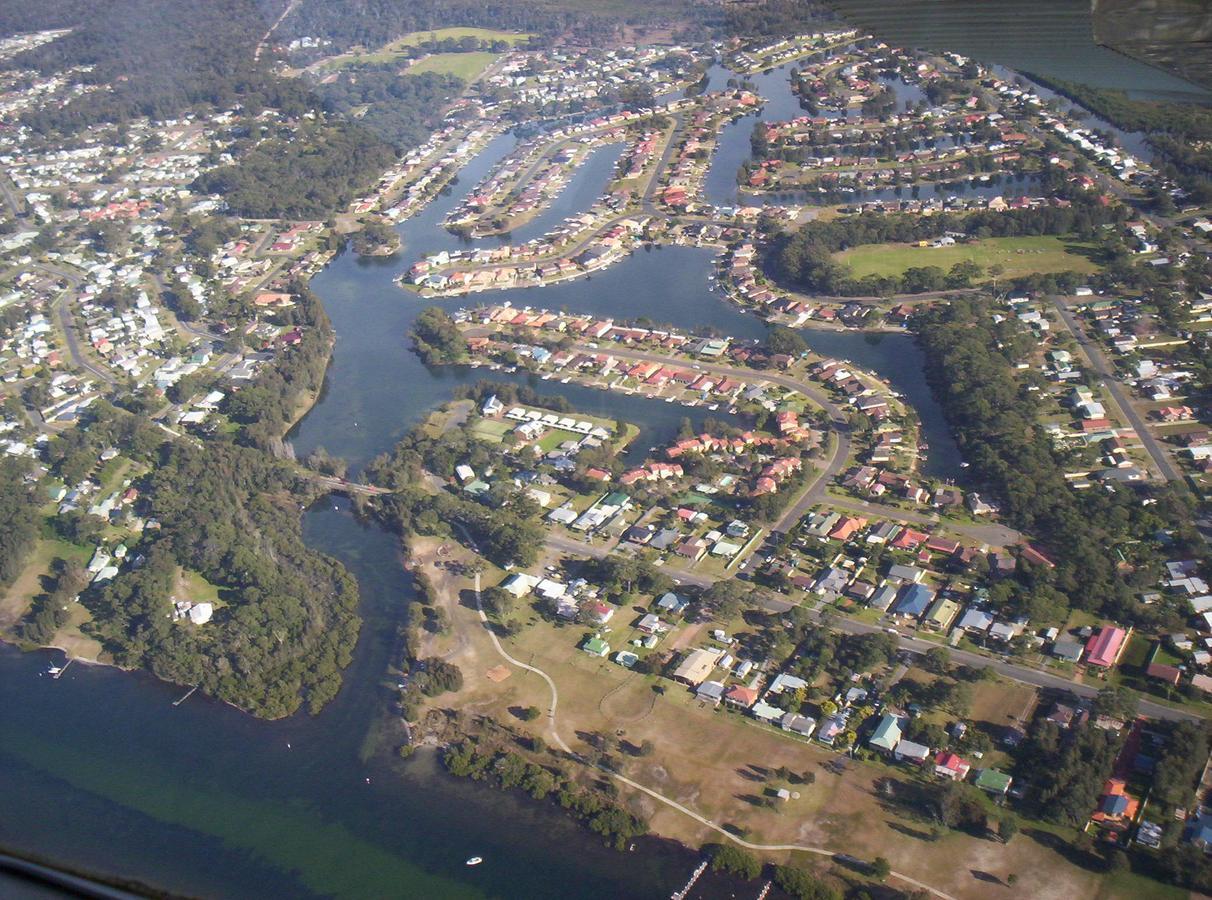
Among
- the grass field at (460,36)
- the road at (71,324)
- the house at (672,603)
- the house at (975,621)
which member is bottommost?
the road at (71,324)

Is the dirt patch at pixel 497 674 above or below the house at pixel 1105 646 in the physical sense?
below

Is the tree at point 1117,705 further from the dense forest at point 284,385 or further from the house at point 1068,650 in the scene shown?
the dense forest at point 284,385

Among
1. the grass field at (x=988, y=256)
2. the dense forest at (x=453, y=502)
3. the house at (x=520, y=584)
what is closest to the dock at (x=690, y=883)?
the house at (x=520, y=584)

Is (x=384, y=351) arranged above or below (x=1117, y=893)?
below

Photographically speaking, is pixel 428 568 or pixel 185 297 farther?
pixel 185 297

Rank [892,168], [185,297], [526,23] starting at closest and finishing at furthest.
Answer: [185,297]
[892,168]
[526,23]

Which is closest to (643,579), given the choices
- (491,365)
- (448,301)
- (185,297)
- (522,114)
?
(491,365)

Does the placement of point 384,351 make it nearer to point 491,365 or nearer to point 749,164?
point 491,365

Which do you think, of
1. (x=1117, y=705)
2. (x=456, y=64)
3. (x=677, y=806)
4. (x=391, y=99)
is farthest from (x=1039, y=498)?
(x=456, y=64)
